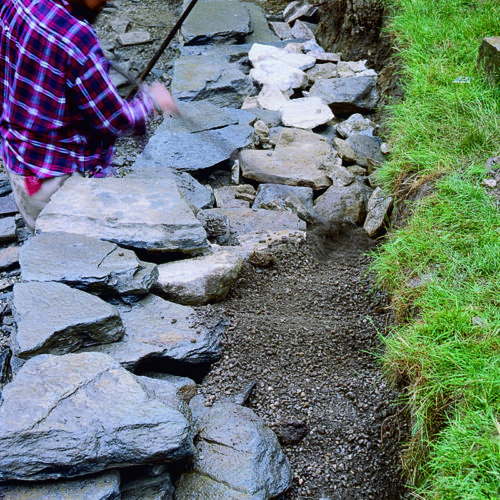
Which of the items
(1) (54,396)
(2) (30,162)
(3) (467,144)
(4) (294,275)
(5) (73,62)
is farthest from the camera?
(3) (467,144)

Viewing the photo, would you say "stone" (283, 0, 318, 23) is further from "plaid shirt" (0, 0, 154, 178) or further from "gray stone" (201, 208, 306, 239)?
"plaid shirt" (0, 0, 154, 178)

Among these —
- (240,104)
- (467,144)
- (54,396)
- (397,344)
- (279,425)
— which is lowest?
(240,104)

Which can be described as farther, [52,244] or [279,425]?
[52,244]

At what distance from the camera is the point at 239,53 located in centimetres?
676

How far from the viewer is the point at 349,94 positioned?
18.3 ft

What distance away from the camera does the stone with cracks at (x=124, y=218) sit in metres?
3.00

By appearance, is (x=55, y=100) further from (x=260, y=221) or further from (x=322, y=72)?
(x=322, y=72)

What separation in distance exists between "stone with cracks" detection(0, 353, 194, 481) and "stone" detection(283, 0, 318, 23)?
21.1ft

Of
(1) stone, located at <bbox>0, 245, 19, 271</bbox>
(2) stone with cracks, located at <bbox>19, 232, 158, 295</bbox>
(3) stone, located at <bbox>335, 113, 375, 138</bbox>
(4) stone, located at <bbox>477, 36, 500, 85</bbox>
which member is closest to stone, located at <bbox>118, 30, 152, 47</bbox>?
(3) stone, located at <bbox>335, 113, 375, 138</bbox>

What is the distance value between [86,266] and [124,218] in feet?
1.33

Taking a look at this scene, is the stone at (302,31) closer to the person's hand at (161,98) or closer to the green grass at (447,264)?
the green grass at (447,264)

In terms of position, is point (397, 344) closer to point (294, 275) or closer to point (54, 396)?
point (294, 275)

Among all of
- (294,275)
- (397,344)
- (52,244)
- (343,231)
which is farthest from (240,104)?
(397,344)

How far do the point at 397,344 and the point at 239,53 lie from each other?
497 centimetres
